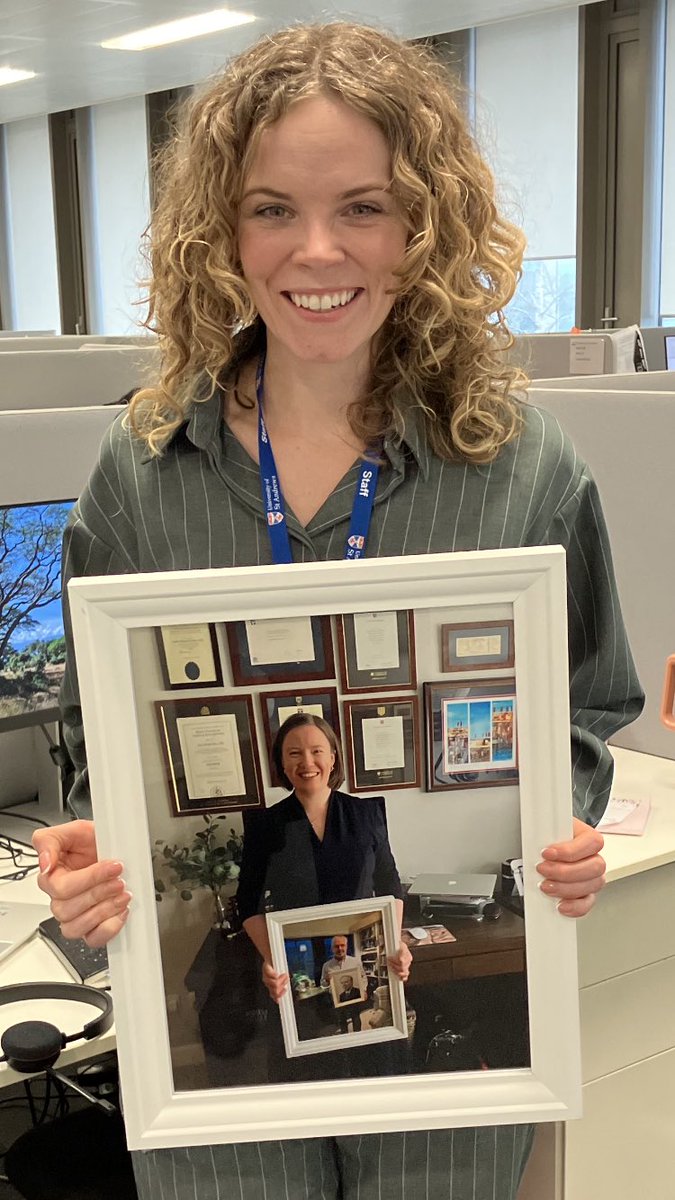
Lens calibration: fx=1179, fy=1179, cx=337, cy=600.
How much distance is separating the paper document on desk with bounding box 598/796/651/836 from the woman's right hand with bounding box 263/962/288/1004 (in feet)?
2.80

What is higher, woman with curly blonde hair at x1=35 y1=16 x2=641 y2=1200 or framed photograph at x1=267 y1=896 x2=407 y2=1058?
woman with curly blonde hair at x1=35 y1=16 x2=641 y2=1200

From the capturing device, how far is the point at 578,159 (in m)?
6.48

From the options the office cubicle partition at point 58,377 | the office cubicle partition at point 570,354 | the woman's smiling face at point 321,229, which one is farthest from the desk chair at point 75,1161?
the office cubicle partition at point 570,354

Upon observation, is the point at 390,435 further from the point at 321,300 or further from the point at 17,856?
the point at 17,856

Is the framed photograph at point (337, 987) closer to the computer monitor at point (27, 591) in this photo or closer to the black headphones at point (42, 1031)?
the black headphones at point (42, 1031)

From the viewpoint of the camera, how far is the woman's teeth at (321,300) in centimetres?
92

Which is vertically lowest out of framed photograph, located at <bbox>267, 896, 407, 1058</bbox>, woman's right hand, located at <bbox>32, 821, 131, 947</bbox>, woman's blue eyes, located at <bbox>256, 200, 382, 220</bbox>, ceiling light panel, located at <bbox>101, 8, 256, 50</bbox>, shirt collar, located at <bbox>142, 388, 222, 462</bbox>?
framed photograph, located at <bbox>267, 896, 407, 1058</bbox>

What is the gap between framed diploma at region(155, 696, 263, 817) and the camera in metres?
0.83

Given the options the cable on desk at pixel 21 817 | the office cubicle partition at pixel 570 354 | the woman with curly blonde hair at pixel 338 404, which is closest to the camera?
the woman with curly blonde hair at pixel 338 404

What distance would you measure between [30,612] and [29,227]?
9.84 meters

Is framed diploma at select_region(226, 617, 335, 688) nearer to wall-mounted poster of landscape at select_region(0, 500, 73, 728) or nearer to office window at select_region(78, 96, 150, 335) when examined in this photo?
wall-mounted poster of landscape at select_region(0, 500, 73, 728)

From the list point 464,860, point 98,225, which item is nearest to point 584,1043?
point 464,860

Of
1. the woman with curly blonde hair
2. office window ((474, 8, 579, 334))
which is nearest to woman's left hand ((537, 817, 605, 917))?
the woman with curly blonde hair

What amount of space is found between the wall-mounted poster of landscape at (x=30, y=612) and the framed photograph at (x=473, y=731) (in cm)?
89
